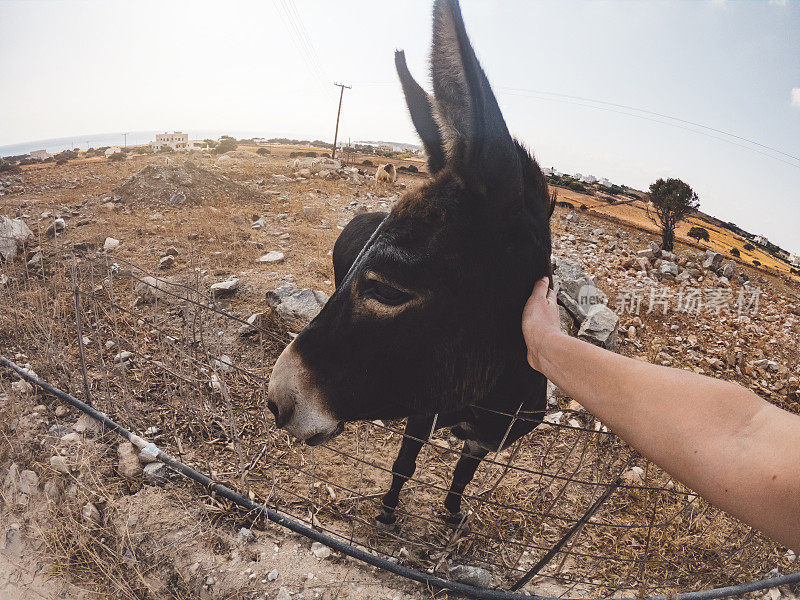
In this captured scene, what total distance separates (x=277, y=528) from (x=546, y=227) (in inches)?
108

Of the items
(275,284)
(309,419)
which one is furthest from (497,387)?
(275,284)

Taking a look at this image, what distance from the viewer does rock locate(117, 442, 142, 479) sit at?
3.04 metres

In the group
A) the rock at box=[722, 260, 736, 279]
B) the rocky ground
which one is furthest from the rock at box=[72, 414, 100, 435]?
the rock at box=[722, 260, 736, 279]

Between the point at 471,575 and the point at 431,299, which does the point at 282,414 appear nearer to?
the point at 431,299

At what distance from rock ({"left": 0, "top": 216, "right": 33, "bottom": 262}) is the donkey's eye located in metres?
7.93

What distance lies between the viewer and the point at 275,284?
22.0 ft

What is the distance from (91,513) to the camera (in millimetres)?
2713

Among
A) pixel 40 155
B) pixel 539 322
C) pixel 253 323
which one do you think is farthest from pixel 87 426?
pixel 40 155

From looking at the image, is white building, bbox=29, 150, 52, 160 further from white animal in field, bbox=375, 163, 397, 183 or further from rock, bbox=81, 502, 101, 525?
rock, bbox=81, 502, 101, 525

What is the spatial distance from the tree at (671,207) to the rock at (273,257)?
41.9ft

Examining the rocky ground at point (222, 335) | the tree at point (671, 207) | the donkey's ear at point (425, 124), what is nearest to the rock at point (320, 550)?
the rocky ground at point (222, 335)

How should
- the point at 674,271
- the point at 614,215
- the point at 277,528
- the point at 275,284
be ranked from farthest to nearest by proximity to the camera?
the point at 614,215 < the point at 674,271 < the point at 275,284 < the point at 277,528

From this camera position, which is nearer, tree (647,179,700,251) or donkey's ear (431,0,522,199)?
donkey's ear (431,0,522,199)

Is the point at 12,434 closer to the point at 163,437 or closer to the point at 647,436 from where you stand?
the point at 163,437
